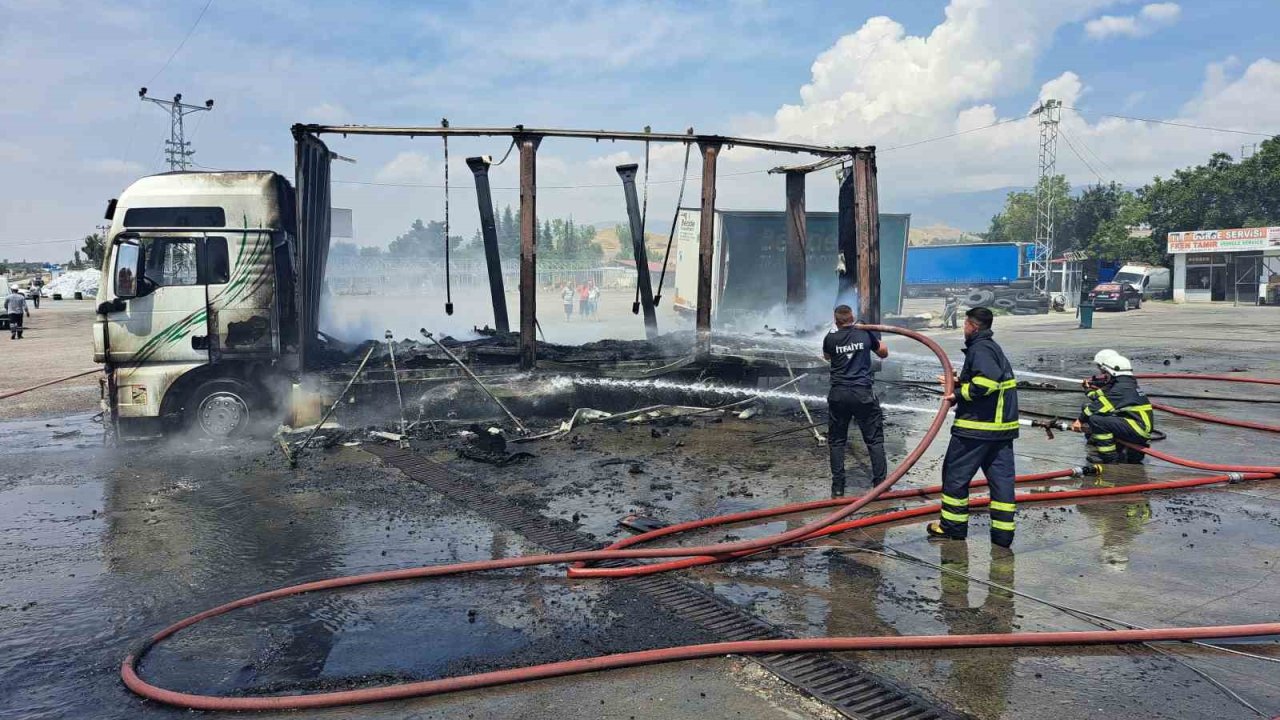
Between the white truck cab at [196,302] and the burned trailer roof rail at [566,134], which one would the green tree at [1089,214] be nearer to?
the burned trailer roof rail at [566,134]

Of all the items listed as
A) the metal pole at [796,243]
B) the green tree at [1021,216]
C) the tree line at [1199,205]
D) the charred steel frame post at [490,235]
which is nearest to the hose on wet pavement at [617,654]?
the charred steel frame post at [490,235]

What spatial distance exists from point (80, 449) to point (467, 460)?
5.05 meters

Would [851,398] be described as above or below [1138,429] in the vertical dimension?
above

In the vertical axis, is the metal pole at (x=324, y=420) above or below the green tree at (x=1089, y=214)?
below

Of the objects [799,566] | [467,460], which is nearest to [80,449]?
[467,460]

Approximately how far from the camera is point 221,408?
9883 millimetres

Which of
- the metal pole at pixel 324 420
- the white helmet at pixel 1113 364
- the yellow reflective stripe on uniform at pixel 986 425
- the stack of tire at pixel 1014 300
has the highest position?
the stack of tire at pixel 1014 300

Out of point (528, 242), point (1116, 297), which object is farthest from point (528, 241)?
point (1116, 297)

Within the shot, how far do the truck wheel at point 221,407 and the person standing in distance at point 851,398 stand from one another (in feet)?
23.7

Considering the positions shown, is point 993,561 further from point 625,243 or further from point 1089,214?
point 625,243

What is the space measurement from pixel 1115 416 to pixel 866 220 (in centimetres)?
438

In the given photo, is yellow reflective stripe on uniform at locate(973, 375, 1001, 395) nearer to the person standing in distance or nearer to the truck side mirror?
the person standing in distance

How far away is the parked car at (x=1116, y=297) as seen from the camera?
118 ft

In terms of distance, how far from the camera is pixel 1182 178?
4894 centimetres
